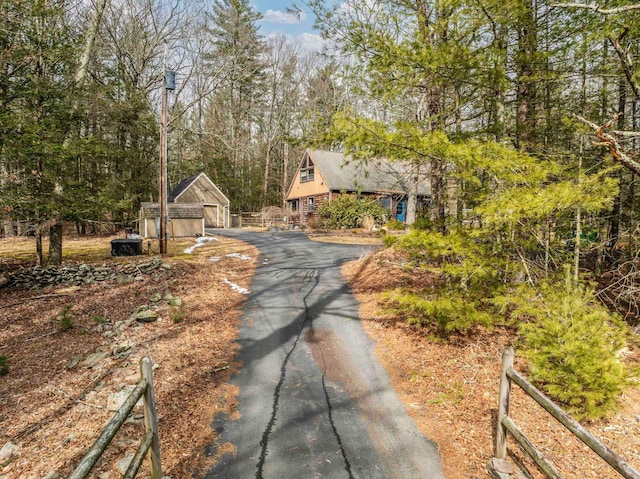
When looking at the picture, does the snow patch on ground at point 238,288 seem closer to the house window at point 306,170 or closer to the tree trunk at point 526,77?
the tree trunk at point 526,77

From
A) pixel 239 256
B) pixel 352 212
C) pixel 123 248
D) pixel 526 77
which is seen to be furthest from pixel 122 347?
pixel 352 212

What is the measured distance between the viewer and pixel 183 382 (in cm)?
532

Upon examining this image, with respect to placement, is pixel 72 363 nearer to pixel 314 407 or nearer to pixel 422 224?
pixel 314 407

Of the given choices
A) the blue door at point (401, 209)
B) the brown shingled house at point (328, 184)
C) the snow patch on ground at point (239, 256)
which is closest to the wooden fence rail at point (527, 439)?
the snow patch on ground at point (239, 256)

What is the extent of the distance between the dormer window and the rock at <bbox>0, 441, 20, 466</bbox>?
93.5ft

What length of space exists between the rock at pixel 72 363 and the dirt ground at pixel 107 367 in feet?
0.08

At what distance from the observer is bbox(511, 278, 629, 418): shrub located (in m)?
3.83

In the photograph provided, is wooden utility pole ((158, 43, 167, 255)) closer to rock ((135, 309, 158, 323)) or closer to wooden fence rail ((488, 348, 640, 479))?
rock ((135, 309, 158, 323))

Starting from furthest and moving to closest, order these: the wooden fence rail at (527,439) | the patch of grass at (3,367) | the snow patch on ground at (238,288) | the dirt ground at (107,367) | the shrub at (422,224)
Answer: the snow patch on ground at (238,288) → the patch of grass at (3,367) → the shrub at (422,224) → the dirt ground at (107,367) → the wooden fence rail at (527,439)

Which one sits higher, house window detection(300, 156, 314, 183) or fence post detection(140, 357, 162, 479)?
house window detection(300, 156, 314, 183)

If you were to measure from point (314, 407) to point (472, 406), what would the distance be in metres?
2.19

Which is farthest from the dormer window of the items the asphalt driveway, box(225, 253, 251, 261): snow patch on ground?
the asphalt driveway

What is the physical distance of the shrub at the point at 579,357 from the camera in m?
3.83

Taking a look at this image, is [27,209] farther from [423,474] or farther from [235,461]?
[423,474]
